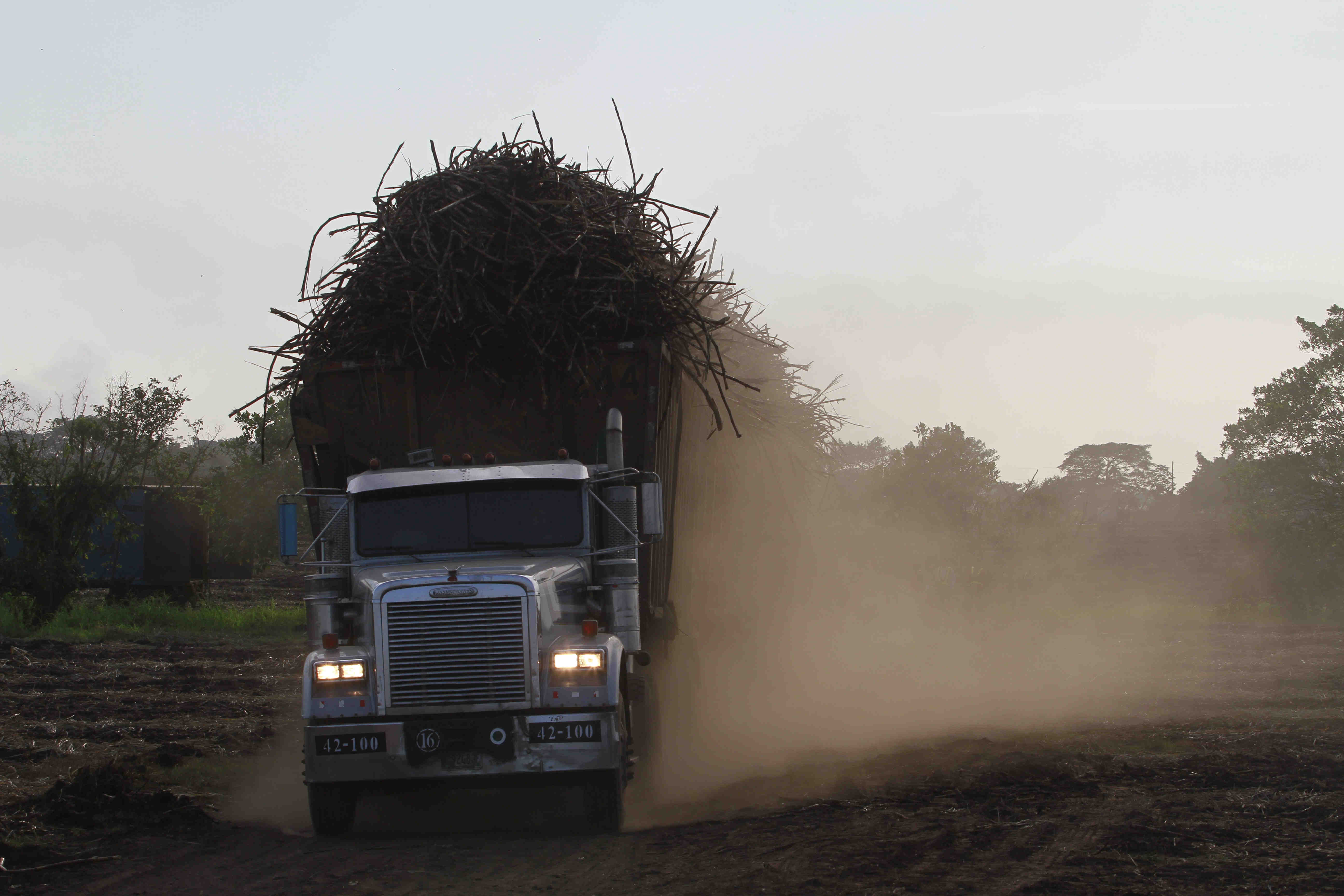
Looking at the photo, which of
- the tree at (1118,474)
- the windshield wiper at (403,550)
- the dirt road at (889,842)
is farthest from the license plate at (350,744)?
the tree at (1118,474)

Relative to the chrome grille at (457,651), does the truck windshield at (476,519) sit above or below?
above

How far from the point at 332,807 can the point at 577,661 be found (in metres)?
1.84

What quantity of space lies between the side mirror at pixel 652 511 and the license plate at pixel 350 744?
2.24 metres

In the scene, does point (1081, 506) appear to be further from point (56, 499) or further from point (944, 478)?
point (56, 499)

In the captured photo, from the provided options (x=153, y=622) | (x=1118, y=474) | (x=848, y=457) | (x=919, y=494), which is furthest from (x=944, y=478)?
(x=1118, y=474)

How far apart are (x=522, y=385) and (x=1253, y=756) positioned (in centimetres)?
657

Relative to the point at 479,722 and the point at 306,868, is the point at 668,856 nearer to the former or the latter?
the point at 479,722

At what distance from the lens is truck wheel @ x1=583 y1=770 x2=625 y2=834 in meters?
7.52

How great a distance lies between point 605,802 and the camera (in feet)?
24.8

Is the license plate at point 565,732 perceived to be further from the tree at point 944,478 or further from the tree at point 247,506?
the tree at point 247,506

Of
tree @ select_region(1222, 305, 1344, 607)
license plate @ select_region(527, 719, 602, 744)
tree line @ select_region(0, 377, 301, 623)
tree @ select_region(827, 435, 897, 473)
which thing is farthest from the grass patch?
tree @ select_region(1222, 305, 1344, 607)

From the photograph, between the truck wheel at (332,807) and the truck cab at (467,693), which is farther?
the truck wheel at (332,807)

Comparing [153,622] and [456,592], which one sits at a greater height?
[456,592]

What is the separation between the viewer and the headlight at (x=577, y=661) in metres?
7.57
